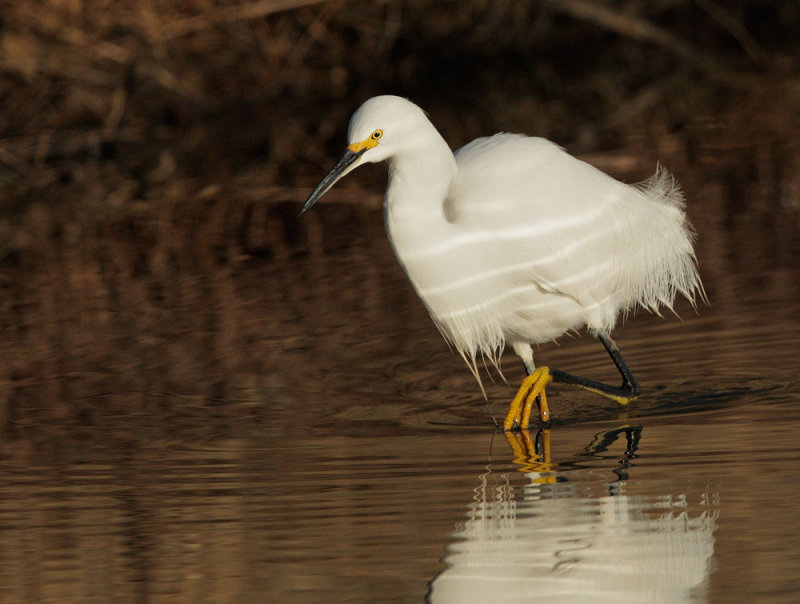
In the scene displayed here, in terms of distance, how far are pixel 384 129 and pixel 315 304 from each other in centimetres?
207

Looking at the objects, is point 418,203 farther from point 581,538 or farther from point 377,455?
point 581,538

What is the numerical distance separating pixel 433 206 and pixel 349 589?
72.6 inches

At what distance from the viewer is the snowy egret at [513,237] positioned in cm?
509

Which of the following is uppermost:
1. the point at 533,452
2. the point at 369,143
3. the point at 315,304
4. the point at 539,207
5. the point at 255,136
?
the point at 255,136

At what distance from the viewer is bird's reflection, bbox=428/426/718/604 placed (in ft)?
11.5

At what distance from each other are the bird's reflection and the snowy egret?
846 mm

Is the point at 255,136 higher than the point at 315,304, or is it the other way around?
the point at 255,136

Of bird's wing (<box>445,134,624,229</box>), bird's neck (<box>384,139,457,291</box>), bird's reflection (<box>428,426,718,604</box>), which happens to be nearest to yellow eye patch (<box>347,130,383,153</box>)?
bird's neck (<box>384,139,457,291</box>)

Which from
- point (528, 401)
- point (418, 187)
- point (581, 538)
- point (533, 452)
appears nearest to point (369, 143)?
point (418, 187)

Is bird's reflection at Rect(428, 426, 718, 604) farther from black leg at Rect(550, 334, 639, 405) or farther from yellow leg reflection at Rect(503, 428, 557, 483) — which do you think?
black leg at Rect(550, 334, 639, 405)

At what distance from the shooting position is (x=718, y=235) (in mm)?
7746

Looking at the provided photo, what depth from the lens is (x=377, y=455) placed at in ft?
15.6

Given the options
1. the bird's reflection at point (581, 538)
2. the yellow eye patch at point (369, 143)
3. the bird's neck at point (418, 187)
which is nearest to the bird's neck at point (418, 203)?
the bird's neck at point (418, 187)

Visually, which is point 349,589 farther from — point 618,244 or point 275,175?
point 275,175
